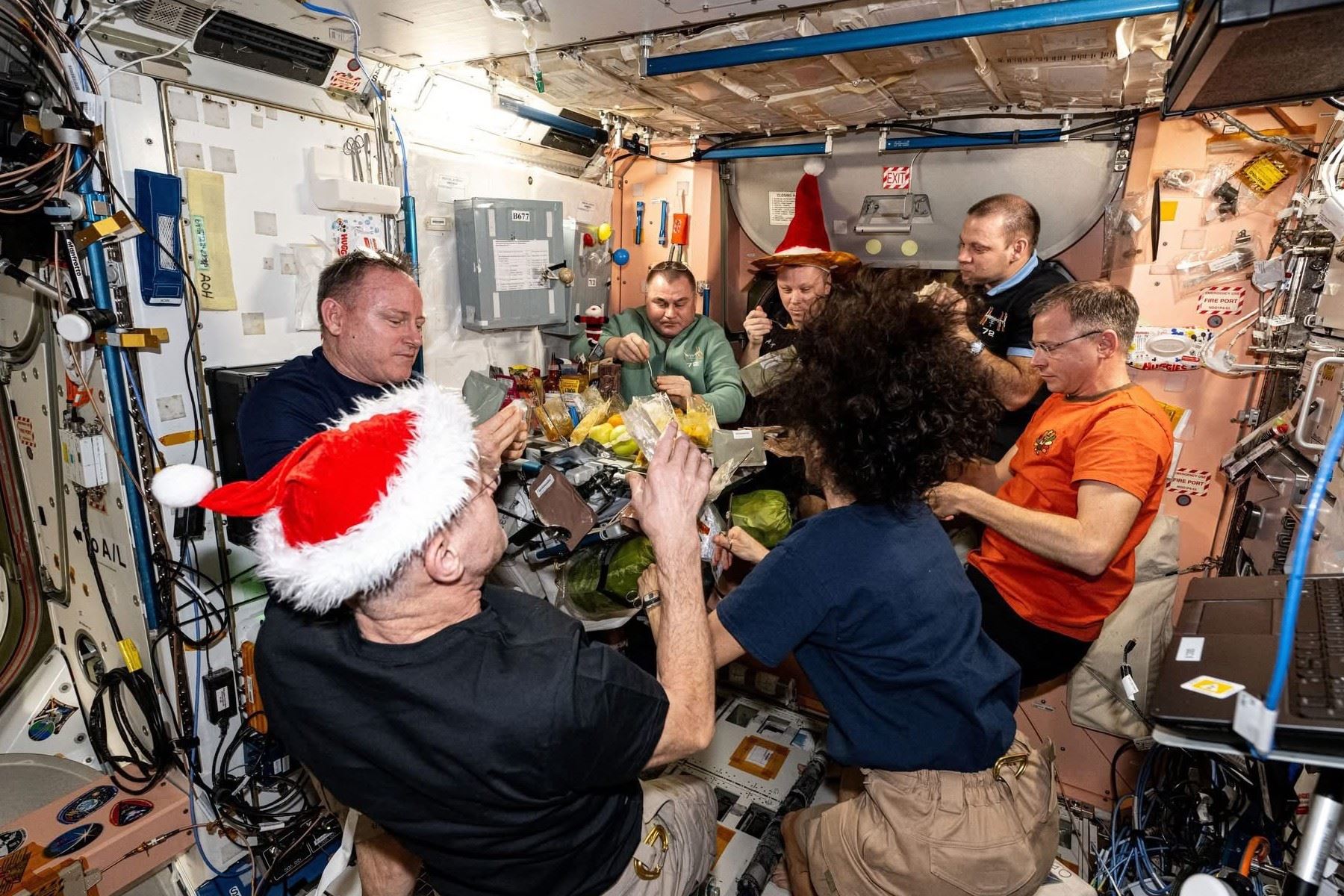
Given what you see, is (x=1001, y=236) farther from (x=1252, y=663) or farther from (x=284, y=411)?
(x=284, y=411)

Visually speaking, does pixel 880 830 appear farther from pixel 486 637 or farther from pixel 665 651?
pixel 486 637

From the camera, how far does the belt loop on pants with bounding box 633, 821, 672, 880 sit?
1.54 m

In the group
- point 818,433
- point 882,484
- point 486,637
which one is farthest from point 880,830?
point 486,637

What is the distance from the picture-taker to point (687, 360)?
3713 mm

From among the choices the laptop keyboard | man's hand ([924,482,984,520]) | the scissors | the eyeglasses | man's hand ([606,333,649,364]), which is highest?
the scissors

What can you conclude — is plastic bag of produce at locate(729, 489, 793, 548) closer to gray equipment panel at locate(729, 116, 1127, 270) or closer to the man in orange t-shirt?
the man in orange t-shirt

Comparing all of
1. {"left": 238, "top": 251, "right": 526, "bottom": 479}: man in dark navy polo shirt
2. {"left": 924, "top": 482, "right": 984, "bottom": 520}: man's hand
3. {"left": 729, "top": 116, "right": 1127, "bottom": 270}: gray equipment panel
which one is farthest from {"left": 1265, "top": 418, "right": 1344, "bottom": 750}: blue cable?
{"left": 729, "top": 116, "right": 1127, "bottom": 270}: gray equipment panel

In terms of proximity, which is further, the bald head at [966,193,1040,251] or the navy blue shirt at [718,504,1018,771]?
the bald head at [966,193,1040,251]

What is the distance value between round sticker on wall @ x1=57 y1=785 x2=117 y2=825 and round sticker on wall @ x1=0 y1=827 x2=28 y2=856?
10 cm

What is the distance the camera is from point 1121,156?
3371 mm

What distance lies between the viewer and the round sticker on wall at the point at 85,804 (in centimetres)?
247

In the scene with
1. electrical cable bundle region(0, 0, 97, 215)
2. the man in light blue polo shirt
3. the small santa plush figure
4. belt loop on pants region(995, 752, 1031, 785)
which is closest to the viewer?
belt loop on pants region(995, 752, 1031, 785)

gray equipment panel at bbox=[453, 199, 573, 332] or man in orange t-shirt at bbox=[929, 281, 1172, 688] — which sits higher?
gray equipment panel at bbox=[453, 199, 573, 332]

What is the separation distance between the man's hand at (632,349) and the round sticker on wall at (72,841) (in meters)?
3.00
